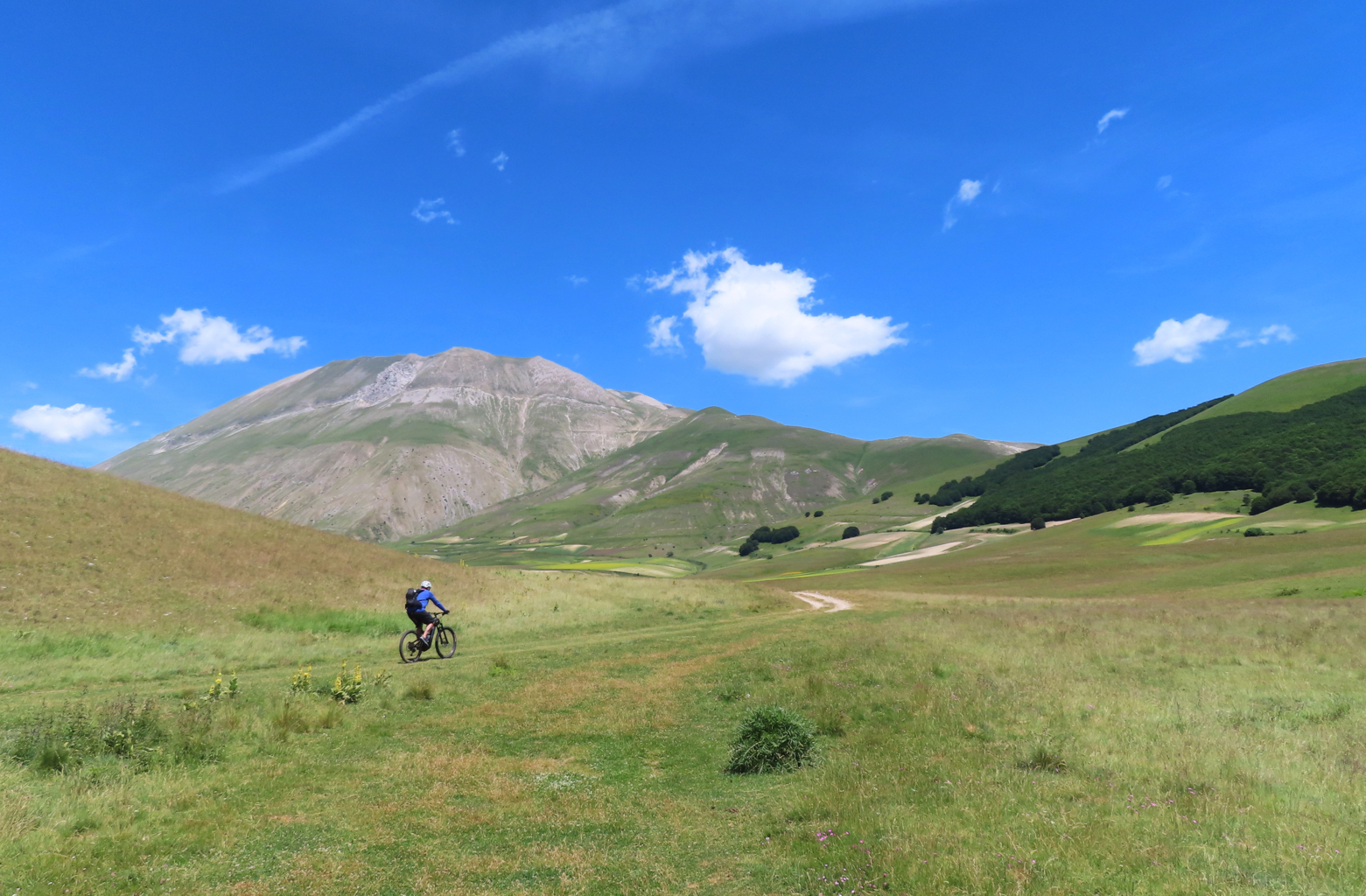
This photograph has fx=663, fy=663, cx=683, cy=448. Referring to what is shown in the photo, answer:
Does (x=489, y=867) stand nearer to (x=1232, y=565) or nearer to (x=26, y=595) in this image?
(x=26, y=595)

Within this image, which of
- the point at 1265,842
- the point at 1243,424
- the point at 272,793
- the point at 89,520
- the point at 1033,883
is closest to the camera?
the point at 1033,883

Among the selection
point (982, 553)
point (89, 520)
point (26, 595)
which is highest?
point (89, 520)

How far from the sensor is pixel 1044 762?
35.6ft

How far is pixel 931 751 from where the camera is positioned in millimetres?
12023

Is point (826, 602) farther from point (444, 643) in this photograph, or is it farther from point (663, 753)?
point (663, 753)

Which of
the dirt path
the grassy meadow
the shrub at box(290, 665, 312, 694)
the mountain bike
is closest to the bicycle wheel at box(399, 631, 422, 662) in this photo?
the mountain bike

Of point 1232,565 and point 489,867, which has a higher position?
point 489,867

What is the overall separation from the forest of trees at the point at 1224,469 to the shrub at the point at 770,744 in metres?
123

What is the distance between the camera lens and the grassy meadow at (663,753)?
7578mm

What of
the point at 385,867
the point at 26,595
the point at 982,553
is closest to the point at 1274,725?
the point at 385,867

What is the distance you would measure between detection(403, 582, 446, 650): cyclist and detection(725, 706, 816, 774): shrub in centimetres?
1618

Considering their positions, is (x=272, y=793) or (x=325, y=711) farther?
(x=325, y=711)

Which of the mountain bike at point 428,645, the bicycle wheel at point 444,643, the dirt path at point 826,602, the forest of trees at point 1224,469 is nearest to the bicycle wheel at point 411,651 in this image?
the mountain bike at point 428,645

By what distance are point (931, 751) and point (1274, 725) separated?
738cm
